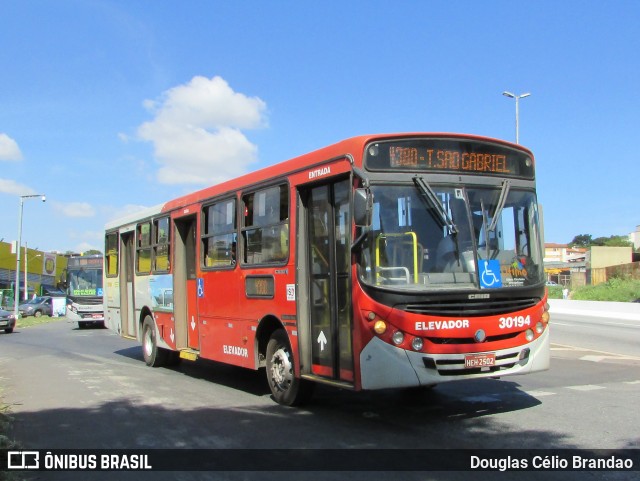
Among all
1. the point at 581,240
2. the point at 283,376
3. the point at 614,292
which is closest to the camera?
the point at 283,376

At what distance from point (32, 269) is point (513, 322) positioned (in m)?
75.6

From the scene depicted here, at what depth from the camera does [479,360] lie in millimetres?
6672

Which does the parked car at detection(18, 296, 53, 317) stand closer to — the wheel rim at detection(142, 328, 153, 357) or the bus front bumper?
the wheel rim at detection(142, 328, 153, 357)

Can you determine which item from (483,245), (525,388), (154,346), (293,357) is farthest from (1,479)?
(154,346)

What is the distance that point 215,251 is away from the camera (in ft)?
34.1

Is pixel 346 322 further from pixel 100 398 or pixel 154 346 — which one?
pixel 154 346

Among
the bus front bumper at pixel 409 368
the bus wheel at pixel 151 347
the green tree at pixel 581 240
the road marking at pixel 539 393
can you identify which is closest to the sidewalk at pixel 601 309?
the road marking at pixel 539 393

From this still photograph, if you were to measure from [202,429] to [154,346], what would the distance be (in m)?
6.33

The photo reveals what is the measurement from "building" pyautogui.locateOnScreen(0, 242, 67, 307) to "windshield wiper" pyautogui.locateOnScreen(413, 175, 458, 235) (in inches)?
2425

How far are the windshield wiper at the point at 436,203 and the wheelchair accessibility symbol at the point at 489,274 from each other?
501mm

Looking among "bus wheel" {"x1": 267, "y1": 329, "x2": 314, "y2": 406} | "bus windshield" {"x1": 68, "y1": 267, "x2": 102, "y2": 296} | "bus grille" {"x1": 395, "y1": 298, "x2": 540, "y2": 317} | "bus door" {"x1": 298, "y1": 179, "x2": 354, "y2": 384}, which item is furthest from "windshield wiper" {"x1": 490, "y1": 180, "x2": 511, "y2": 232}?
"bus windshield" {"x1": 68, "y1": 267, "x2": 102, "y2": 296}

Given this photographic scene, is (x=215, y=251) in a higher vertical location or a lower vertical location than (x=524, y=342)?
higher

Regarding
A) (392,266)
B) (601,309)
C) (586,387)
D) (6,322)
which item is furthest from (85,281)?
(601,309)

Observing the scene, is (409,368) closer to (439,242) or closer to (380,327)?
(380,327)
